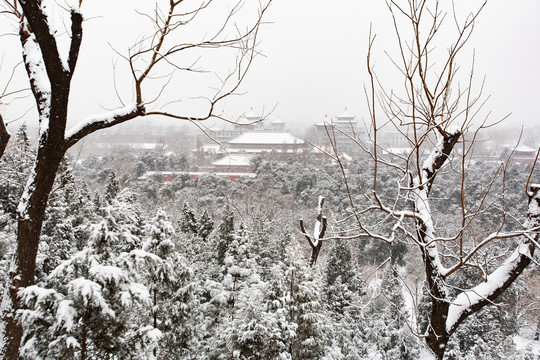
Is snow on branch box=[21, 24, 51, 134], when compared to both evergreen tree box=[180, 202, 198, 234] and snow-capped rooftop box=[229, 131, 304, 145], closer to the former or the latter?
evergreen tree box=[180, 202, 198, 234]

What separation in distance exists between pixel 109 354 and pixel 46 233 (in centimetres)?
633

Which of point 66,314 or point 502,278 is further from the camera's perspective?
point 66,314

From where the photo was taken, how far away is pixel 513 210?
17.9m

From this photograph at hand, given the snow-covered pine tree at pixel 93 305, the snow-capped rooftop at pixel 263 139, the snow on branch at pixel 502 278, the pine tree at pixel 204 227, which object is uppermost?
the snow-capped rooftop at pixel 263 139

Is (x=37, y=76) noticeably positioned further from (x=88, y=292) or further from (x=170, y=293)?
(x=170, y=293)

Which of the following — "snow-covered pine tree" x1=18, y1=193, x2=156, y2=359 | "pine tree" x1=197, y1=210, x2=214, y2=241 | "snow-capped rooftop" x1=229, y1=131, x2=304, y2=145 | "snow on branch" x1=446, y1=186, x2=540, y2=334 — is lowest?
"pine tree" x1=197, y1=210, x2=214, y2=241

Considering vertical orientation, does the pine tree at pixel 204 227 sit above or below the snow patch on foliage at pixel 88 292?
below

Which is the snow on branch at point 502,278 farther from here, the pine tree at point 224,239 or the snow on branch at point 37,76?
the pine tree at point 224,239

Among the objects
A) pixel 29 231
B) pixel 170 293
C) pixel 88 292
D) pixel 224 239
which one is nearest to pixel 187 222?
pixel 224 239

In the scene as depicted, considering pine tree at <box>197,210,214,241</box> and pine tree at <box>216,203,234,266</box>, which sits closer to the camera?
pine tree at <box>216,203,234,266</box>

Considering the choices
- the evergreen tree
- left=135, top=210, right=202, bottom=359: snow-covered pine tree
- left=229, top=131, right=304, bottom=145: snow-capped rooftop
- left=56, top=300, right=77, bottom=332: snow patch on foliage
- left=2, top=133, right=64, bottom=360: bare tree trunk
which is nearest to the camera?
left=2, top=133, right=64, bottom=360: bare tree trunk

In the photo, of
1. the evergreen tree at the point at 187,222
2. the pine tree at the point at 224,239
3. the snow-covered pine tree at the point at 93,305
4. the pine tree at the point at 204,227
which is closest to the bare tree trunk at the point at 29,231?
the snow-covered pine tree at the point at 93,305

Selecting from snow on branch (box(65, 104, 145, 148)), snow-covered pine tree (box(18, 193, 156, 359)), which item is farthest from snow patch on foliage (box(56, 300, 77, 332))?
snow on branch (box(65, 104, 145, 148))

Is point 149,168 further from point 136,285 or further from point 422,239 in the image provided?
point 422,239
